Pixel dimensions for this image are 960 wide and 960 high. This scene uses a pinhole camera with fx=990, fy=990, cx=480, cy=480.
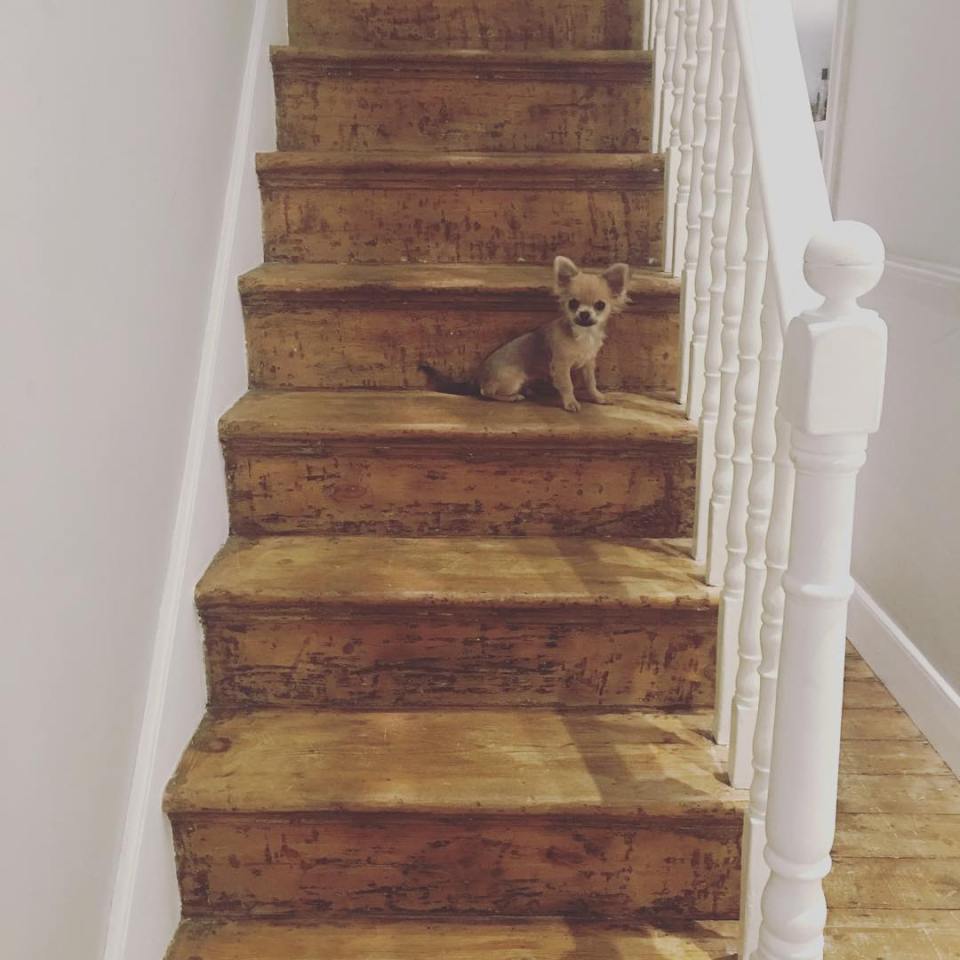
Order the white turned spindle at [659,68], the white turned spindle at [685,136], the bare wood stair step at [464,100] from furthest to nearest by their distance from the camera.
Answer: the bare wood stair step at [464,100] → the white turned spindle at [659,68] → the white turned spindle at [685,136]

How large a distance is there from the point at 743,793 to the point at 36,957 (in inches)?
37.1

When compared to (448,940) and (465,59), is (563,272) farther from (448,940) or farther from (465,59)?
(448,940)

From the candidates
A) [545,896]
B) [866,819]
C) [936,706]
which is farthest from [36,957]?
[936,706]

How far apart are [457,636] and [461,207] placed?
3.33 feet

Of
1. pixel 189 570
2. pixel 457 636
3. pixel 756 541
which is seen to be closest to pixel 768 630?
pixel 756 541

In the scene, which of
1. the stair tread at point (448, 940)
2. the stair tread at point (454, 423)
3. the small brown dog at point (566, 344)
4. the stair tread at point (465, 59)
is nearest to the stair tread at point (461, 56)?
the stair tread at point (465, 59)

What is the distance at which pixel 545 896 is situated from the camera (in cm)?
151

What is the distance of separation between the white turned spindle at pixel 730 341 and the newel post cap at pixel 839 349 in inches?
20.8

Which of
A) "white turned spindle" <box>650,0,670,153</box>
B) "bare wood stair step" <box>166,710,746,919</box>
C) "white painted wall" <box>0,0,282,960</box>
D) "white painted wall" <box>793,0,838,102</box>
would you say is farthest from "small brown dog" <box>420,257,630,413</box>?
"white painted wall" <box>793,0,838,102</box>

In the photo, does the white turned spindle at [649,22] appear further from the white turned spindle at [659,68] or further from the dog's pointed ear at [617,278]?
the dog's pointed ear at [617,278]

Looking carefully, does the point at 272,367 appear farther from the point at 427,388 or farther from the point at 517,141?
the point at 517,141

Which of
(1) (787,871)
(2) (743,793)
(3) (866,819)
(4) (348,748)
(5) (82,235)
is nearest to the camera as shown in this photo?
(1) (787,871)

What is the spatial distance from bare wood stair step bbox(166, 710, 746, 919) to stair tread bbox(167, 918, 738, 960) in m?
0.03

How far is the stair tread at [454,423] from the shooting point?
5.87ft
